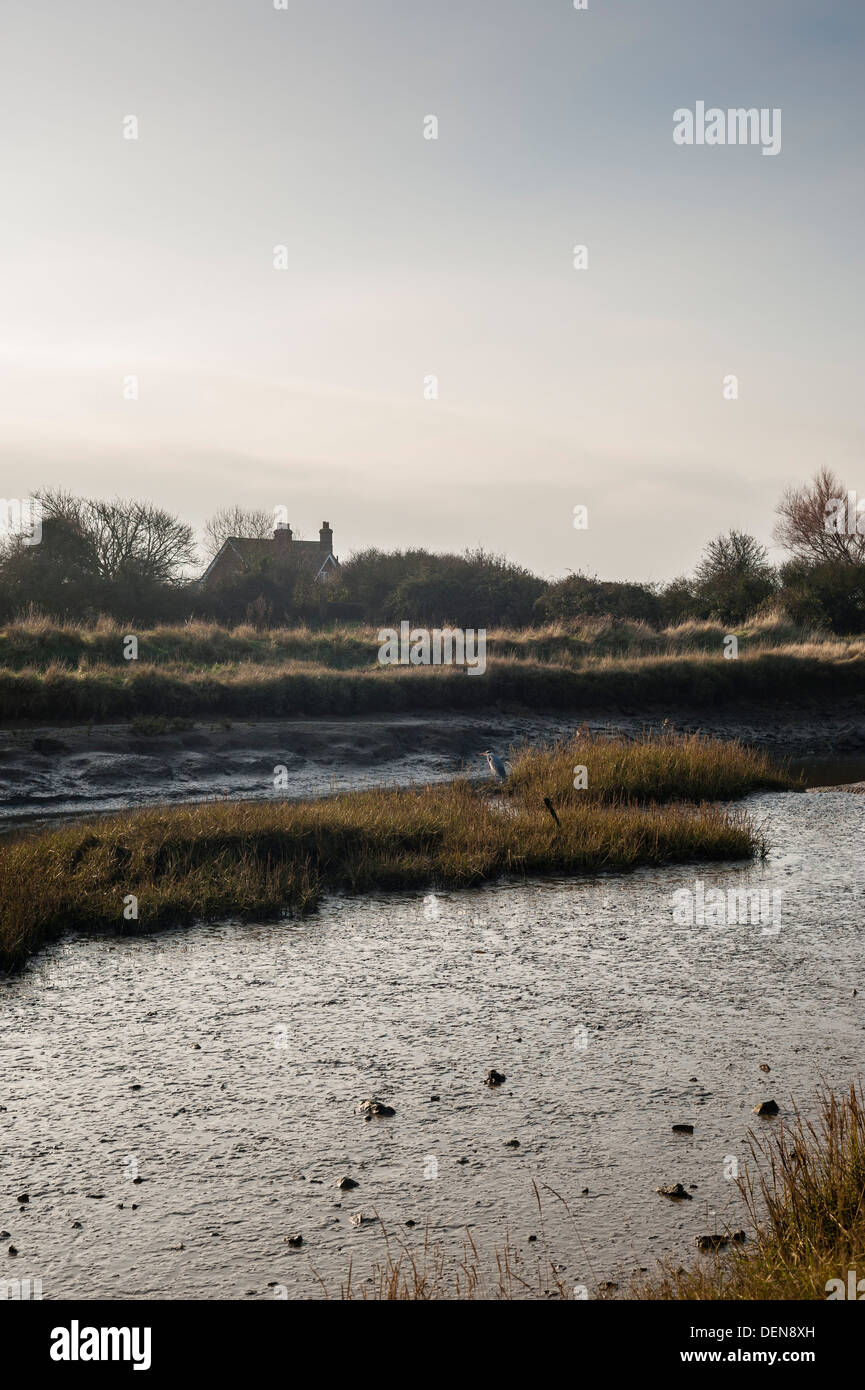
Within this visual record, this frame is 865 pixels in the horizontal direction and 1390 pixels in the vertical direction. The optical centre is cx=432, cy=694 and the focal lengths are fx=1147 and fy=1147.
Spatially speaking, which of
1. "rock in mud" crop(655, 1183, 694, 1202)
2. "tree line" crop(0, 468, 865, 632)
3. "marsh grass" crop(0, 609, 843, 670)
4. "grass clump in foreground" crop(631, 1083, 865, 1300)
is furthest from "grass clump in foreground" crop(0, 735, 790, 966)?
"tree line" crop(0, 468, 865, 632)

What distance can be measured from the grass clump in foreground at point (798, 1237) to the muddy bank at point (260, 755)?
12.7m

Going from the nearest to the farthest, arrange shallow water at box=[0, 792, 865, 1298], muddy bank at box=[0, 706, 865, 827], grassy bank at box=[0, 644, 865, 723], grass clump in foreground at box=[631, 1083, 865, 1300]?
grass clump in foreground at box=[631, 1083, 865, 1300]
shallow water at box=[0, 792, 865, 1298]
muddy bank at box=[0, 706, 865, 827]
grassy bank at box=[0, 644, 865, 723]

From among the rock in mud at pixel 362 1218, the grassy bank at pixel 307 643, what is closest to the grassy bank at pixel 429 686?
the grassy bank at pixel 307 643

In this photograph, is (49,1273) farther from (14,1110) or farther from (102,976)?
(102,976)

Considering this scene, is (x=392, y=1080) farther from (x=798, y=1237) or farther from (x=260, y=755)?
(x=260, y=755)

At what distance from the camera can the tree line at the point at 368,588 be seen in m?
35.7

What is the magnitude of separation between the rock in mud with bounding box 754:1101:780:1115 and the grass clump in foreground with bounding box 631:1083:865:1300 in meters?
0.68

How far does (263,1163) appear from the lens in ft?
17.6

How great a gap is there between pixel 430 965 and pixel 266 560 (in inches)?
1404

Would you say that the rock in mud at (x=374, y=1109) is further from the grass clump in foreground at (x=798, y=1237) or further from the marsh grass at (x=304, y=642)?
the marsh grass at (x=304, y=642)

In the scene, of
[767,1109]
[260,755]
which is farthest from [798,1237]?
[260,755]

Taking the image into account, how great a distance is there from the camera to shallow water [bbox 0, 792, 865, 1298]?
471cm

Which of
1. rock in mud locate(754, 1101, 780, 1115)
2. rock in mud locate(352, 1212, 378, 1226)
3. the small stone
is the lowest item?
rock in mud locate(352, 1212, 378, 1226)

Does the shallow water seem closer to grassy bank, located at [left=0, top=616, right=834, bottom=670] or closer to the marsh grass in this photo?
the marsh grass
